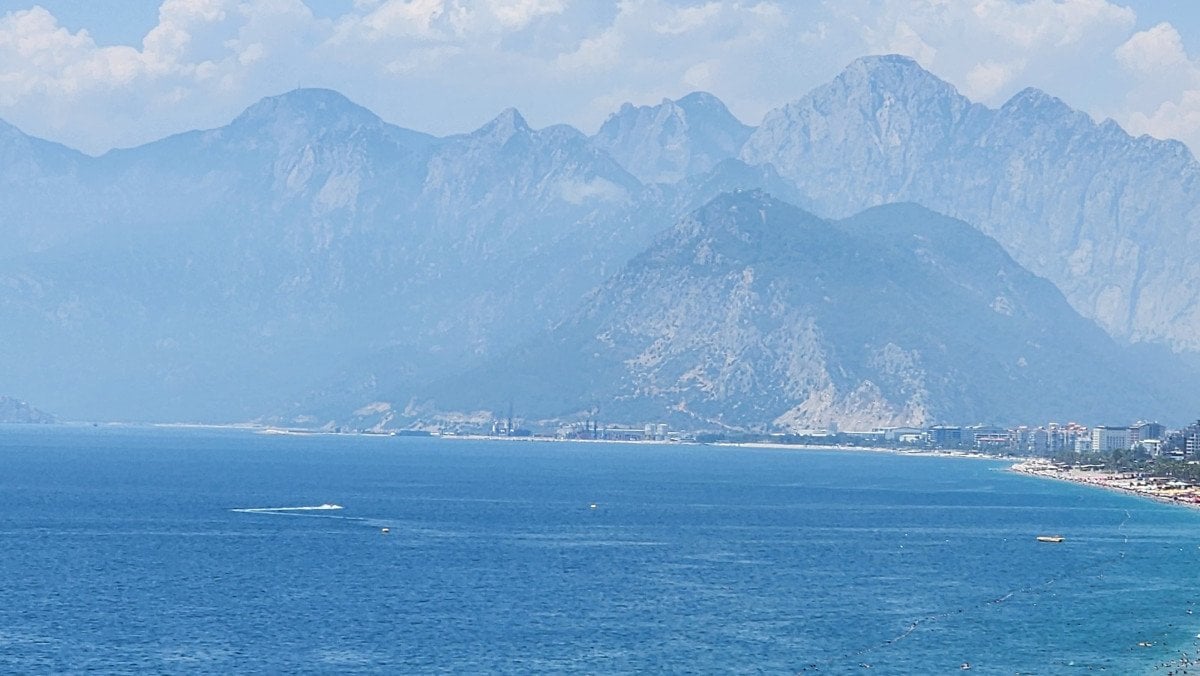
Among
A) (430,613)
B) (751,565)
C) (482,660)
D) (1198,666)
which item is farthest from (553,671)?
(751,565)

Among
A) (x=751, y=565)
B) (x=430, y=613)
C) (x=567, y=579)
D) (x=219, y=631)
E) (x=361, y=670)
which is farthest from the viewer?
(x=751, y=565)

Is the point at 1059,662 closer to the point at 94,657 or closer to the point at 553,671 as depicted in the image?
the point at 553,671

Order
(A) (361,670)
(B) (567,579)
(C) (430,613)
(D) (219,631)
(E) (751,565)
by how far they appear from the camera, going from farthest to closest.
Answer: (E) (751,565) → (B) (567,579) → (C) (430,613) → (D) (219,631) → (A) (361,670)

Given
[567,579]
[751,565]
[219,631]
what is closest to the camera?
[219,631]

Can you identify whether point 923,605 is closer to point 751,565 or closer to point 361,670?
point 751,565

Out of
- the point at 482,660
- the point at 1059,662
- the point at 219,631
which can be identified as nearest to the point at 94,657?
the point at 219,631

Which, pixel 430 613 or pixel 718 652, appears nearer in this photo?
pixel 718 652

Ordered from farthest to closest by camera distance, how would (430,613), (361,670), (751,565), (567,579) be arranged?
(751,565) → (567,579) → (430,613) → (361,670)

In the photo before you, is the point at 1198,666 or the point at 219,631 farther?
A: the point at 219,631
